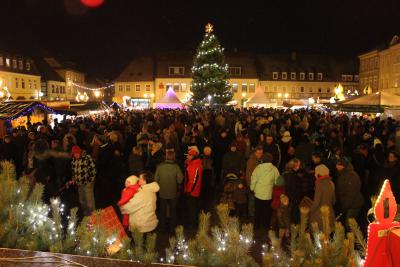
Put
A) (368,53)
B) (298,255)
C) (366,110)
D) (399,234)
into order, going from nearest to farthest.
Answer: (399,234)
(298,255)
(366,110)
(368,53)

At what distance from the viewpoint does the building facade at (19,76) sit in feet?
146

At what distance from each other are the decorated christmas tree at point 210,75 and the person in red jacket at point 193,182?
108ft

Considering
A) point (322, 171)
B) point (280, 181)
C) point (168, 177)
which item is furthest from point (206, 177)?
point (322, 171)

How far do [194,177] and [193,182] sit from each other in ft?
0.34

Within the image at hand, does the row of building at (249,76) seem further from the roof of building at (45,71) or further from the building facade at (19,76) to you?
the building facade at (19,76)

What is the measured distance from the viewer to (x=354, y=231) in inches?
130

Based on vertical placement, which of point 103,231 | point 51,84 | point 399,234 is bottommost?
point 103,231

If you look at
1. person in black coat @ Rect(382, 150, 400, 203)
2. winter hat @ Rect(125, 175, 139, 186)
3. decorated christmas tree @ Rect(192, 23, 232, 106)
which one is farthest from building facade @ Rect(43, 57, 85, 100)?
person in black coat @ Rect(382, 150, 400, 203)

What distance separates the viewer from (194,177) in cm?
784

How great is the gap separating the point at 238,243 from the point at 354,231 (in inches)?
37.3

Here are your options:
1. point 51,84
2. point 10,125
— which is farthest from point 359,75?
point 10,125

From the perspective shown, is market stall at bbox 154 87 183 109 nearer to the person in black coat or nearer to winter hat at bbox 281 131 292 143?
winter hat at bbox 281 131 292 143

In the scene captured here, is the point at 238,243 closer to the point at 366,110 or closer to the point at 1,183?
the point at 1,183

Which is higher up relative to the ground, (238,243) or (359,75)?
(359,75)
